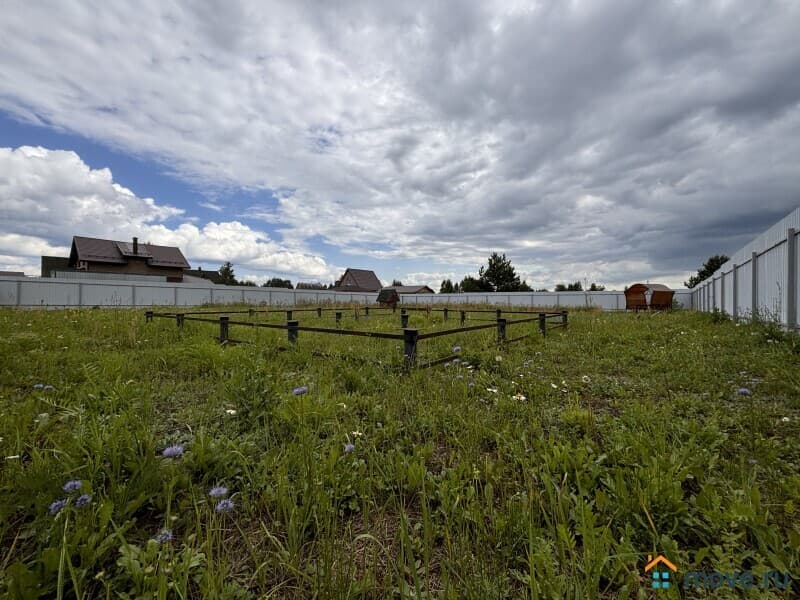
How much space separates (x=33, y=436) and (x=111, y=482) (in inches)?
44.5

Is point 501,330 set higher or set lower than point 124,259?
lower

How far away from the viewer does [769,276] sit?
24.4 ft

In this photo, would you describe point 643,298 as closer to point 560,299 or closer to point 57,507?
point 560,299

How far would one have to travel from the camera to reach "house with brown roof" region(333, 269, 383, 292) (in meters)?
55.5

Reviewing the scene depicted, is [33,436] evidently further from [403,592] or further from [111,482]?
[403,592]

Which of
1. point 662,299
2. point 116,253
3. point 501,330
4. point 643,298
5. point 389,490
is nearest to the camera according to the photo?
point 389,490

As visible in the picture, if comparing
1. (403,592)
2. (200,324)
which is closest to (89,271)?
(200,324)

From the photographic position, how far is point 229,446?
2.00m

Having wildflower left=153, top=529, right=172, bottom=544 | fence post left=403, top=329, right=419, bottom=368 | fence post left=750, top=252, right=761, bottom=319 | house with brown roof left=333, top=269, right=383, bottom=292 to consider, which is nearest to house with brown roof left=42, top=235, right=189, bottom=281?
house with brown roof left=333, top=269, right=383, bottom=292

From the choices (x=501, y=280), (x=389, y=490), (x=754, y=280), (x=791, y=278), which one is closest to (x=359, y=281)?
(x=501, y=280)

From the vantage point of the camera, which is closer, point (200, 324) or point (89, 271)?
point (200, 324)

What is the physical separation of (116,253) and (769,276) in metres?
46.2

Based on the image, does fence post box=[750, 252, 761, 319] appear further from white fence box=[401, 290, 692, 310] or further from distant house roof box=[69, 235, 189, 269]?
distant house roof box=[69, 235, 189, 269]

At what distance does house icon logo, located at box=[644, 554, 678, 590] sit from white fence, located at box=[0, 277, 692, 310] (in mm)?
19326
